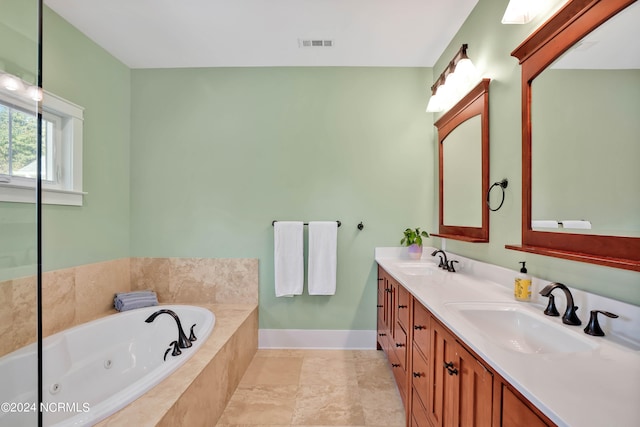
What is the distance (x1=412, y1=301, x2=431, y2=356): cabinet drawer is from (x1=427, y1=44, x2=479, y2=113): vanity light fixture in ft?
4.94

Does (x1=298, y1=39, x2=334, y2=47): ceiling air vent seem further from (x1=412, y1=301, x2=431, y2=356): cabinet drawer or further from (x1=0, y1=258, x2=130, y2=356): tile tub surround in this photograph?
(x1=0, y1=258, x2=130, y2=356): tile tub surround

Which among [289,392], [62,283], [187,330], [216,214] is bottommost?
[289,392]

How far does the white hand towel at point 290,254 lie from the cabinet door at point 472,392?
5.25 ft

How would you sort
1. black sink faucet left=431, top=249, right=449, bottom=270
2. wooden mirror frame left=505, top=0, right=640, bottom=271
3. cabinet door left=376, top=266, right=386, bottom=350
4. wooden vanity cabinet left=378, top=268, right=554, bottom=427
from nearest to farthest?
wooden vanity cabinet left=378, top=268, right=554, bottom=427
wooden mirror frame left=505, top=0, right=640, bottom=271
black sink faucet left=431, top=249, right=449, bottom=270
cabinet door left=376, top=266, right=386, bottom=350

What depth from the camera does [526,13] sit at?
1250 millimetres

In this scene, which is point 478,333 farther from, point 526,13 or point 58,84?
point 58,84

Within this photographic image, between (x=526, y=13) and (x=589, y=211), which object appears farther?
(x=526, y=13)

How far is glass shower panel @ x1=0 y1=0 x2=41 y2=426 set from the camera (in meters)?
1.07

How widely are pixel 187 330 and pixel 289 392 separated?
920 millimetres

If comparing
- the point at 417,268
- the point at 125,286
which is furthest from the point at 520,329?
the point at 125,286

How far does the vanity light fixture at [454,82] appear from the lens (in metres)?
1.79

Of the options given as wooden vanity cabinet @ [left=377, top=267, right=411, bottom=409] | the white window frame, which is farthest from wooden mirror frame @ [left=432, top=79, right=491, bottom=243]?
the white window frame

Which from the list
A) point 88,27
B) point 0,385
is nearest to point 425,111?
point 88,27

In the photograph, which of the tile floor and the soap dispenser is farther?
the tile floor
